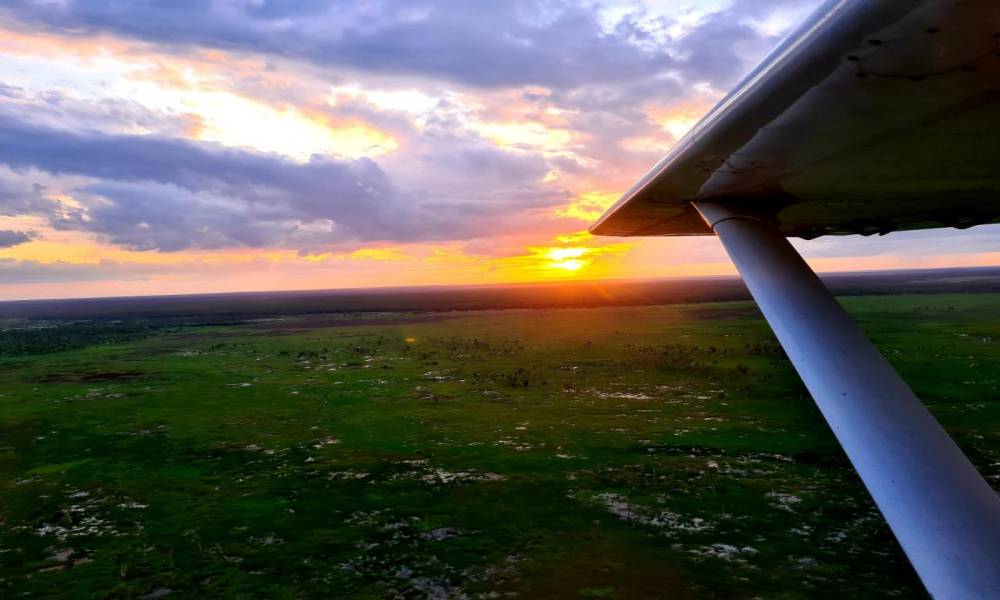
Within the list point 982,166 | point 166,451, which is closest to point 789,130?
point 982,166

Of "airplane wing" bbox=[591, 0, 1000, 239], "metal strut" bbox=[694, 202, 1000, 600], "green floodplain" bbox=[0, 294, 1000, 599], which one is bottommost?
"green floodplain" bbox=[0, 294, 1000, 599]

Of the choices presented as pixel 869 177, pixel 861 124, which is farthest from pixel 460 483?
pixel 861 124

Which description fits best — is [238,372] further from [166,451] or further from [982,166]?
[982,166]

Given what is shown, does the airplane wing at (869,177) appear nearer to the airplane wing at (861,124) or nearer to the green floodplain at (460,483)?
the airplane wing at (861,124)

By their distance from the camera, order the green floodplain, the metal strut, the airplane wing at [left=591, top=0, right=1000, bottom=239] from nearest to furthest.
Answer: the airplane wing at [left=591, top=0, right=1000, bottom=239], the metal strut, the green floodplain

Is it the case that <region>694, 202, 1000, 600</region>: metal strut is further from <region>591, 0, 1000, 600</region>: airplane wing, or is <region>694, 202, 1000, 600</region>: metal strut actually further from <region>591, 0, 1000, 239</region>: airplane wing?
<region>591, 0, 1000, 239</region>: airplane wing

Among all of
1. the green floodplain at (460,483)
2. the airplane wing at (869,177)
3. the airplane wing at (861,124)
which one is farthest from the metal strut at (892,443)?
the green floodplain at (460,483)

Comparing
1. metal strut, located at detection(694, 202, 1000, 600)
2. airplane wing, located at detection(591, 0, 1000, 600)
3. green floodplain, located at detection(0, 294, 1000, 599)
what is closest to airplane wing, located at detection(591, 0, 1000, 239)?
airplane wing, located at detection(591, 0, 1000, 600)
